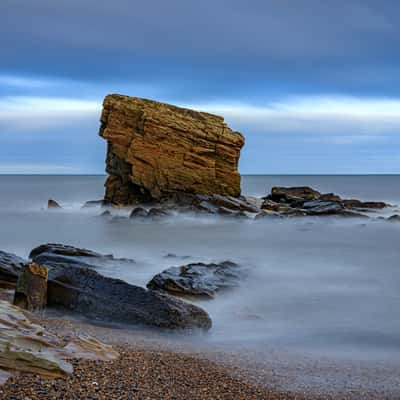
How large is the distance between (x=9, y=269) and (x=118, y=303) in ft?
9.65

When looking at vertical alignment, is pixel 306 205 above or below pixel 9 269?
above

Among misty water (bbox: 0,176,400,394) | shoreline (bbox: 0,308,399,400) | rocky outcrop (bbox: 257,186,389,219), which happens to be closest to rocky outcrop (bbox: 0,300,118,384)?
shoreline (bbox: 0,308,399,400)

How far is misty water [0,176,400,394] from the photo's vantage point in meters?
7.69

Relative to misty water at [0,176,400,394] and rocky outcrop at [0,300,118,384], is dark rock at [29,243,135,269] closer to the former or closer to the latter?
misty water at [0,176,400,394]

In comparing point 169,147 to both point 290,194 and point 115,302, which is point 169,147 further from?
point 115,302

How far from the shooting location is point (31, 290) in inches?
313

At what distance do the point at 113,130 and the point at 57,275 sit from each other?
986 inches

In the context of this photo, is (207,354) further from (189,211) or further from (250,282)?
(189,211)

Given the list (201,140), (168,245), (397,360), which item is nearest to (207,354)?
(397,360)

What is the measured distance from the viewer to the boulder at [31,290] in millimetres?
7926

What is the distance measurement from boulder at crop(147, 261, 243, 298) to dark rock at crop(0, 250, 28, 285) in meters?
2.43

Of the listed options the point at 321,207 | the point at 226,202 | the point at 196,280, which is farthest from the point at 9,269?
the point at 321,207

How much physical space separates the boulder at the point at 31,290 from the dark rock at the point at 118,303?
219 millimetres

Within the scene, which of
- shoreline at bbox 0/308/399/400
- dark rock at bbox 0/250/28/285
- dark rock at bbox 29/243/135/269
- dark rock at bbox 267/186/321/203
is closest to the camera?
shoreline at bbox 0/308/399/400
